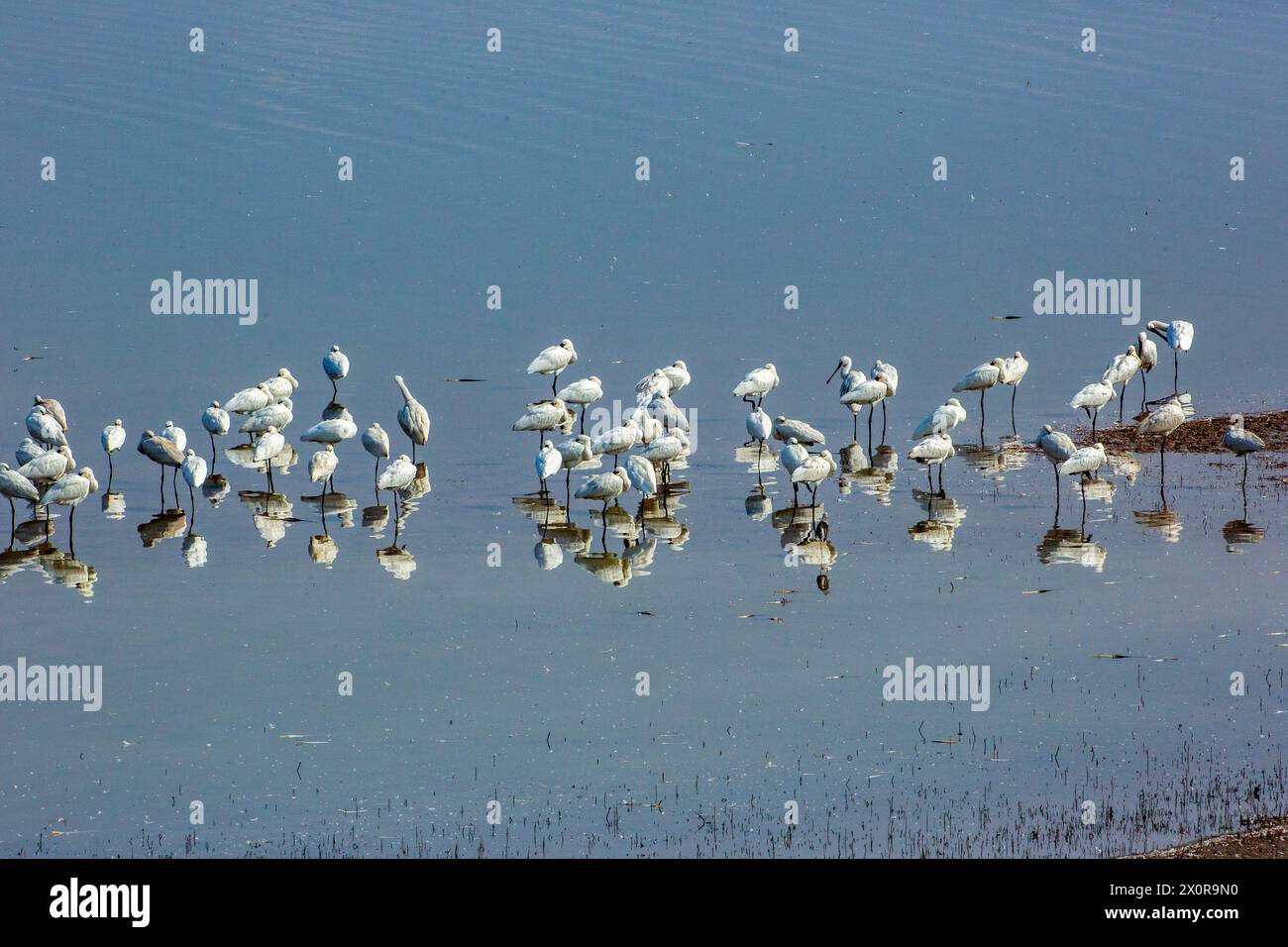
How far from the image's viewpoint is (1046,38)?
2980 inches

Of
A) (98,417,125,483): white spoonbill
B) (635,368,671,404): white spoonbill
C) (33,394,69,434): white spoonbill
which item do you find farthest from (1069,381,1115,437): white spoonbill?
(33,394,69,434): white spoonbill

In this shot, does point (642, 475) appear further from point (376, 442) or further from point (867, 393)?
point (867, 393)

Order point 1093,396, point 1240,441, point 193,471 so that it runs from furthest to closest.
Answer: point 1093,396
point 193,471
point 1240,441

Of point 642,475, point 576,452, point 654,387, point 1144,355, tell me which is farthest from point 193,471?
point 1144,355

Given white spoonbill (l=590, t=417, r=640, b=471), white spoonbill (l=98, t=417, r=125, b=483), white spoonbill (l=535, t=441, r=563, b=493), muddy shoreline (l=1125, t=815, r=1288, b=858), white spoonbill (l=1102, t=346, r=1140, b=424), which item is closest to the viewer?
muddy shoreline (l=1125, t=815, r=1288, b=858)

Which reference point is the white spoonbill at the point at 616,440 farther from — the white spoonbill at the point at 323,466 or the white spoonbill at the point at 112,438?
the white spoonbill at the point at 112,438

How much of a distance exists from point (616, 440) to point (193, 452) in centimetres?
666

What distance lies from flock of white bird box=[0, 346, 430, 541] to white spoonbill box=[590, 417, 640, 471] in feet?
8.48

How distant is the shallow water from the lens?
15875 mm

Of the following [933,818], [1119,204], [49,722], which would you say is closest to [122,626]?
[49,722]

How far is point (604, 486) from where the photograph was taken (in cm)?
2409

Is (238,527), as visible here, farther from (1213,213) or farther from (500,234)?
(1213,213)

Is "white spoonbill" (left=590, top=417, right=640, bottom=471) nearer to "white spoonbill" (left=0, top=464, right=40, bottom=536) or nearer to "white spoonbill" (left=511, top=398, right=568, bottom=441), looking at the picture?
"white spoonbill" (left=511, top=398, right=568, bottom=441)

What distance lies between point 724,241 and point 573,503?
82.6ft
